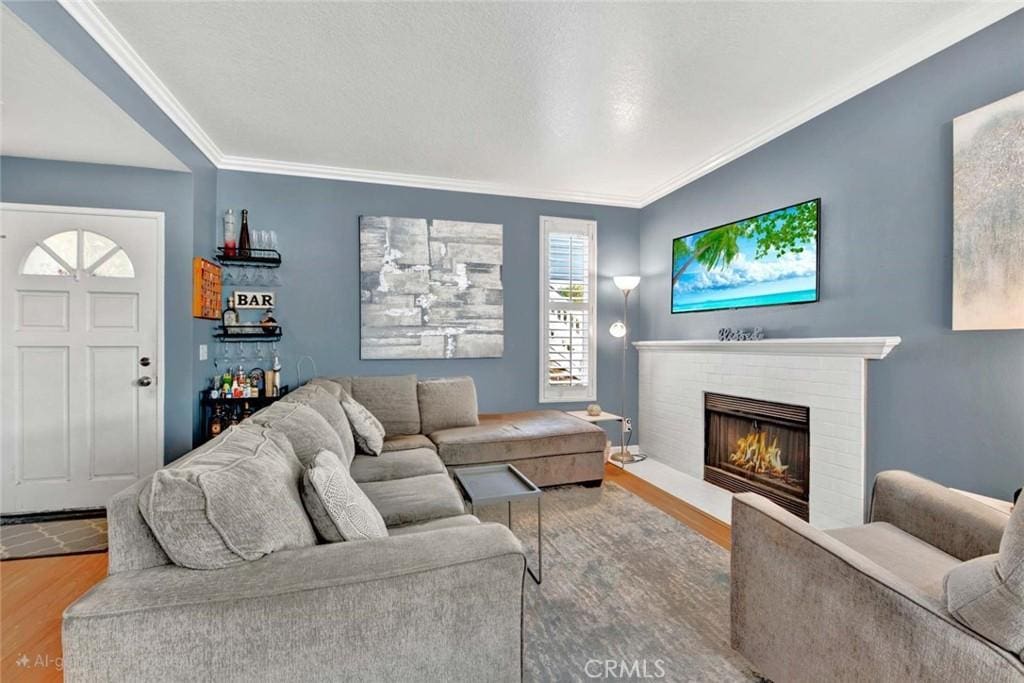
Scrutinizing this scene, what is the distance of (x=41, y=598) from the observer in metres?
2.14

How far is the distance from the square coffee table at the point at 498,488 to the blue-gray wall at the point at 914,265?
6.56ft

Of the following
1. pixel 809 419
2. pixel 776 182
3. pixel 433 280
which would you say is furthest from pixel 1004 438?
pixel 433 280

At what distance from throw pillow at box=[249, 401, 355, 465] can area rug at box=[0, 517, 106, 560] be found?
5.67 feet

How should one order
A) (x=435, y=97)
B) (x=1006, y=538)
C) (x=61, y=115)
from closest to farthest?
1. (x=1006, y=538)
2. (x=61, y=115)
3. (x=435, y=97)

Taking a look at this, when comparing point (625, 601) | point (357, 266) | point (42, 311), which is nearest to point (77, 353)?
point (42, 311)

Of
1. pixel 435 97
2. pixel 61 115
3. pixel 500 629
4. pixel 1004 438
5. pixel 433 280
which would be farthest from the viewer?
pixel 433 280

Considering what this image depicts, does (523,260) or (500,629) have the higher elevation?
(523,260)

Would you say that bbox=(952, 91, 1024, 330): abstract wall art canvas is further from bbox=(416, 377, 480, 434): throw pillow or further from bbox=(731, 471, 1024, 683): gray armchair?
bbox=(416, 377, 480, 434): throw pillow

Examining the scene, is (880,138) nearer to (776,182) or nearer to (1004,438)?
(776,182)

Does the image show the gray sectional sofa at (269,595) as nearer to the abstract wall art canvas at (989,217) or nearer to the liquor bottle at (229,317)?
the abstract wall art canvas at (989,217)

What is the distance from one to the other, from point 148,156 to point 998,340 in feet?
15.9

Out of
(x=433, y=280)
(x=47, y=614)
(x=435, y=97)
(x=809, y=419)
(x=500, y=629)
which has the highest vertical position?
(x=435, y=97)

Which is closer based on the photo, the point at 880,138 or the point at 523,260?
the point at 880,138

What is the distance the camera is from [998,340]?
2020mm
